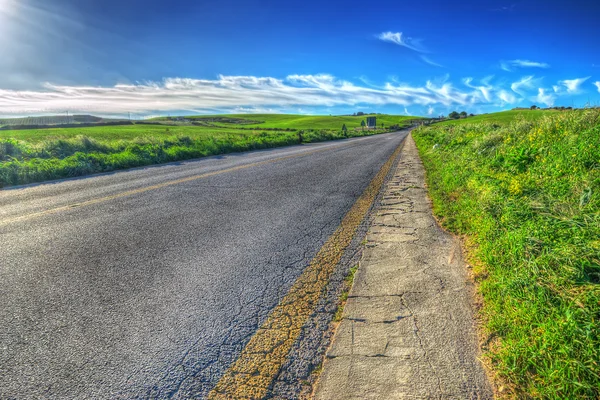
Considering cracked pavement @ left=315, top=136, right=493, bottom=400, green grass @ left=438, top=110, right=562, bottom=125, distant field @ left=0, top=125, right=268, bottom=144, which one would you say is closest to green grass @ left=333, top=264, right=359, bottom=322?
cracked pavement @ left=315, top=136, right=493, bottom=400

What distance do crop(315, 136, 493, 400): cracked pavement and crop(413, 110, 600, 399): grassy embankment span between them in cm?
18

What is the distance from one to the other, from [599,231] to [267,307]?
8.97ft

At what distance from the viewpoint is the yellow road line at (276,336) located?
73.4 inches

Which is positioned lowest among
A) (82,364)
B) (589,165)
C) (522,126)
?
(82,364)

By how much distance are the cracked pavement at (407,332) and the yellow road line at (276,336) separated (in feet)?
0.94

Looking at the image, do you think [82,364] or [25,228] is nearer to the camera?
[82,364]

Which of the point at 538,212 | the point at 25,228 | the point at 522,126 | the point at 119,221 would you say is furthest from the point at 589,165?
the point at 25,228

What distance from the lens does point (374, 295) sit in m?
2.82

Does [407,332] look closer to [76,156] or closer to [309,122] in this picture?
[76,156]

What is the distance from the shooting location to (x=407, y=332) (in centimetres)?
233

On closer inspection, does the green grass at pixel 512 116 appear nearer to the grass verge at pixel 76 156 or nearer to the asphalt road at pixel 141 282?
the asphalt road at pixel 141 282

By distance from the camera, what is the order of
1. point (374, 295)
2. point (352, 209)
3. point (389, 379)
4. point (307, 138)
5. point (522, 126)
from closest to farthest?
point (389, 379), point (374, 295), point (352, 209), point (522, 126), point (307, 138)

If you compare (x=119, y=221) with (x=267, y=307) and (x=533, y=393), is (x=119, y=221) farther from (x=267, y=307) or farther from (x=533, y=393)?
(x=533, y=393)

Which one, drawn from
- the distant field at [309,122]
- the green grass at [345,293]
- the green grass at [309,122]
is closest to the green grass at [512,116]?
the green grass at [345,293]
